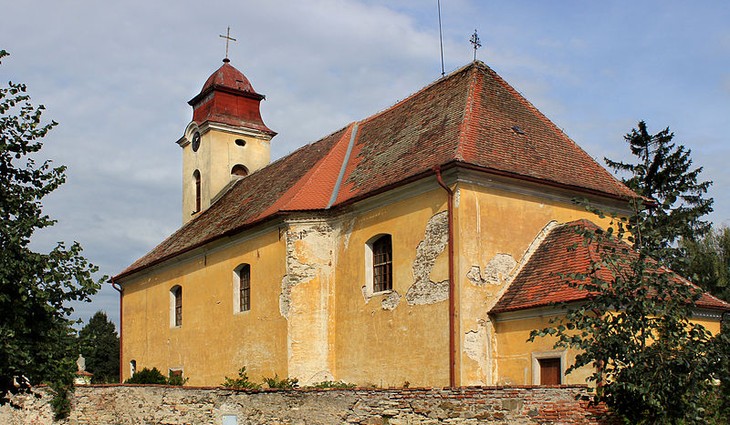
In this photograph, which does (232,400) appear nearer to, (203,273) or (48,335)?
(48,335)

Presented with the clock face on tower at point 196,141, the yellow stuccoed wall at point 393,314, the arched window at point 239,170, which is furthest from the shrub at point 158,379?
the clock face on tower at point 196,141

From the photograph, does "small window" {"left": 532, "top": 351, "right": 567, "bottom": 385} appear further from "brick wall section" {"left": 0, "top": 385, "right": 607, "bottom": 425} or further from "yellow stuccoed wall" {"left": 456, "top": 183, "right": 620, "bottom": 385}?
"brick wall section" {"left": 0, "top": 385, "right": 607, "bottom": 425}

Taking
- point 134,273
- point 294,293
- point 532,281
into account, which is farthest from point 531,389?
point 134,273

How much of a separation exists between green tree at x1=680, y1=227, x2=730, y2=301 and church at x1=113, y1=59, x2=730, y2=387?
43.6 feet

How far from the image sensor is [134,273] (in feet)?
98.8

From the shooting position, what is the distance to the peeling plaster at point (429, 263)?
16594 mm

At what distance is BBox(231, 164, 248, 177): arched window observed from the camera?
99.8 ft

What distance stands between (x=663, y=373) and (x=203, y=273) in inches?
714

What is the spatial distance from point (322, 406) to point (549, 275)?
5.29 meters

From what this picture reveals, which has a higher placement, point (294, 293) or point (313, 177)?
point (313, 177)

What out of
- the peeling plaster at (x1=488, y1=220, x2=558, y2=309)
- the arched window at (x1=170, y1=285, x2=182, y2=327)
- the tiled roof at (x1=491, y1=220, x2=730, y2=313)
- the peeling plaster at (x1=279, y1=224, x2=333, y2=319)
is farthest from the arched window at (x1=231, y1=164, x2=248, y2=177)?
the tiled roof at (x1=491, y1=220, x2=730, y2=313)

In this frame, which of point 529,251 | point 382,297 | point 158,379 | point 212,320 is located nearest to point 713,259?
point 529,251

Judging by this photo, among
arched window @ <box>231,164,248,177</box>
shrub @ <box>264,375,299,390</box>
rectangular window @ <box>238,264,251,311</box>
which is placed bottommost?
shrub @ <box>264,375,299,390</box>

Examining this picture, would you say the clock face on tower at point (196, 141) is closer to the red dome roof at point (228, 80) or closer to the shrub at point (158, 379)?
the red dome roof at point (228, 80)
